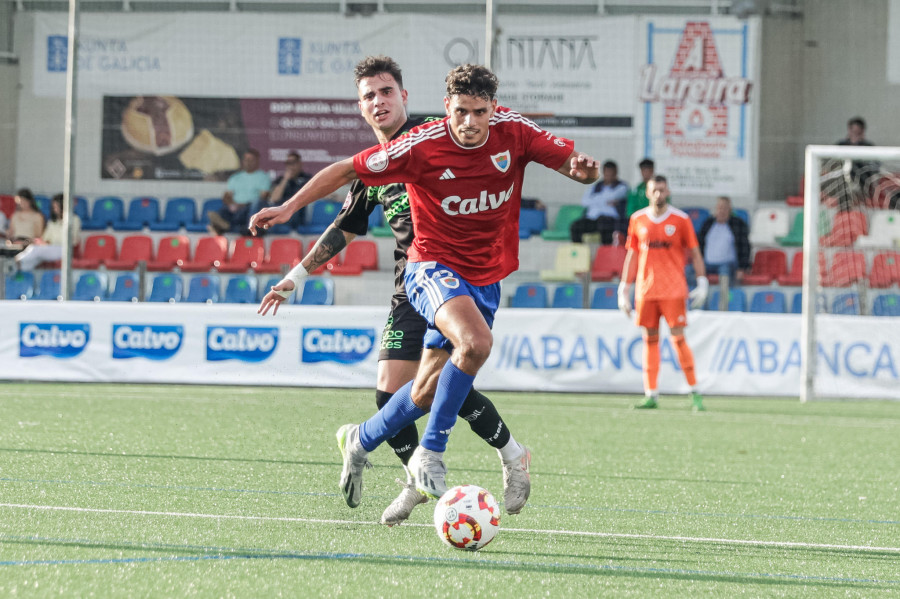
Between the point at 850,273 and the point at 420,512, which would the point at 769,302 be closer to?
the point at 850,273

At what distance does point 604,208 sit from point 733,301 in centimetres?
239

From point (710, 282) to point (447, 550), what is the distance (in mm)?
11613

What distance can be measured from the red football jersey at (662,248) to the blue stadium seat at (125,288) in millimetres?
7133

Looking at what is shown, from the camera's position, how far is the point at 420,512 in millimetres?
5188

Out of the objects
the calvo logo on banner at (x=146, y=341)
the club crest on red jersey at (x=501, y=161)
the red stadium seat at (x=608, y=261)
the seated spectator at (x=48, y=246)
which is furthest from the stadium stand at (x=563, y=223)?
the club crest on red jersey at (x=501, y=161)

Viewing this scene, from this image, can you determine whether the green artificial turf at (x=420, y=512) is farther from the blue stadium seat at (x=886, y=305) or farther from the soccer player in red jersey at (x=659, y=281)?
the blue stadium seat at (x=886, y=305)

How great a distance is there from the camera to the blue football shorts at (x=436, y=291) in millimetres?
4723

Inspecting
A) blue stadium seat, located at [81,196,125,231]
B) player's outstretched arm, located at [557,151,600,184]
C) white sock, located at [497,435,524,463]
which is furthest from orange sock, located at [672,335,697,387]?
blue stadium seat, located at [81,196,125,231]

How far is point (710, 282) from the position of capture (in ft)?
50.2

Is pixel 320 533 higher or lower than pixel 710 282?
lower

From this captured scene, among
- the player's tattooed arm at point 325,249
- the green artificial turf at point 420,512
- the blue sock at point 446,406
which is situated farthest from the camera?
the player's tattooed arm at point 325,249

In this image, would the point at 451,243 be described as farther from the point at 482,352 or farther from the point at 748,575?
the point at 748,575

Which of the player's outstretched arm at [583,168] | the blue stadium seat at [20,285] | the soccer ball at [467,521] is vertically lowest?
the soccer ball at [467,521]

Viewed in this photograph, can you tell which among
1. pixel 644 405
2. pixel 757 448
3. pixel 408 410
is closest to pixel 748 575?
pixel 408 410
